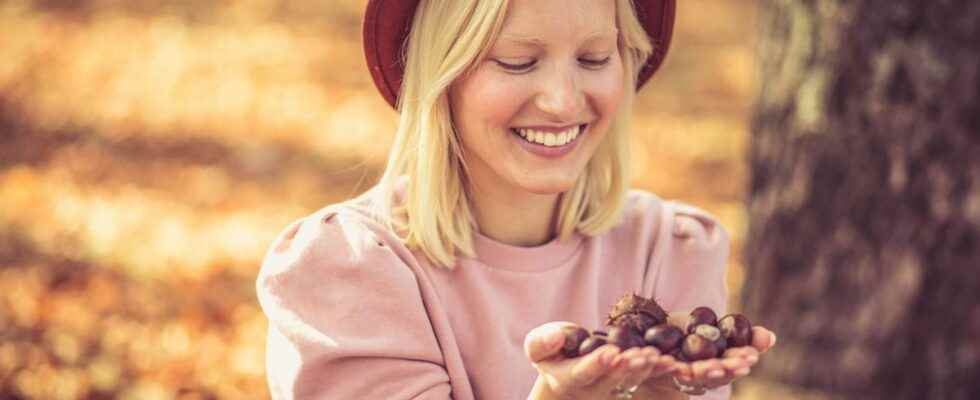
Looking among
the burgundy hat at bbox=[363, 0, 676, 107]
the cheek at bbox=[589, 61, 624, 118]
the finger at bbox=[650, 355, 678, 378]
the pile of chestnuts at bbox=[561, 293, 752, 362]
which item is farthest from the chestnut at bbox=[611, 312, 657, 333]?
the burgundy hat at bbox=[363, 0, 676, 107]

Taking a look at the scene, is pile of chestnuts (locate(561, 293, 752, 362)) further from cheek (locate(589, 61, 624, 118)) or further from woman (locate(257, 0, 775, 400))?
cheek (locate(589, 61, 624, 118))

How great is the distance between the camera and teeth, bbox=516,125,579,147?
228 centimetres

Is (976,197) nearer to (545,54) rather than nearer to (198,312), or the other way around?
(545,54)

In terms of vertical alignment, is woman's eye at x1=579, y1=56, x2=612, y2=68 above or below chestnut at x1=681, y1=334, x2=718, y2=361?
above

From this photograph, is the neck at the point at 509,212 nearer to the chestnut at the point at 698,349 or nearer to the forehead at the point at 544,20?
the forehead at the point at 544,20

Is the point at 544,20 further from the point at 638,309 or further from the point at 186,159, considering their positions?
the point at 186,159

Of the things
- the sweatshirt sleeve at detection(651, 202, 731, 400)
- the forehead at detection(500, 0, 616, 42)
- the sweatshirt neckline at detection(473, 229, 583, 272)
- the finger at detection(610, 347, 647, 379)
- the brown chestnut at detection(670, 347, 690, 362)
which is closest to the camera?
the finger at detection(610, 347, 647, 379)

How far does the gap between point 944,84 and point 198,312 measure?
10.5 feet

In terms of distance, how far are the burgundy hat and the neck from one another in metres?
0.29

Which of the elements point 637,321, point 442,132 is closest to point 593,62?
point 442,132

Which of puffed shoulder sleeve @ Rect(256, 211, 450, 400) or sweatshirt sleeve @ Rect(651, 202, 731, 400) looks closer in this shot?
puffed shoulder sleeve @ Rect(256, 211, 450, 400)

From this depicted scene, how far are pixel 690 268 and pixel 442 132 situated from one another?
2.14ft

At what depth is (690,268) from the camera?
260 cm

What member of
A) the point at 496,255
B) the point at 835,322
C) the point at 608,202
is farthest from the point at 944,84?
the point at 496,255
